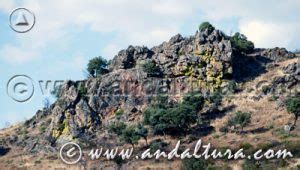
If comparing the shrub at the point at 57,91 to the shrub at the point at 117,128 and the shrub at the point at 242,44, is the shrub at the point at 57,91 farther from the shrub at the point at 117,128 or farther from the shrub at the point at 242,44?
the shrub at the point at 242,44

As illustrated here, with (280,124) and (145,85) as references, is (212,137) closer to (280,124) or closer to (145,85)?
(280,124)

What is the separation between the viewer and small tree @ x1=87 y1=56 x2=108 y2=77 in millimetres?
101250

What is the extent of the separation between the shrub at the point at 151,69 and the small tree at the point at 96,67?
12463mm

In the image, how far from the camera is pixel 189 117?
78812mm

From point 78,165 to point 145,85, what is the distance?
28394 millimetres

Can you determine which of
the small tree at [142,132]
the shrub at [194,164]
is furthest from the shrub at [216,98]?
the shrub at [194,164]

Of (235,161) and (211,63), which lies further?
(211,63)

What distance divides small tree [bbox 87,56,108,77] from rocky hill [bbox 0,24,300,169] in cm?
206

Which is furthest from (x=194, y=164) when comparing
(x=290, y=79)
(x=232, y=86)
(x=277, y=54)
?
(x=277, y=54)

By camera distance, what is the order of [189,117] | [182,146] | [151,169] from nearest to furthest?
[151,169]
[182,146]
[189,117]

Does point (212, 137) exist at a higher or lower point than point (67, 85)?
lower

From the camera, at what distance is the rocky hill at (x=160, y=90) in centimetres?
8294

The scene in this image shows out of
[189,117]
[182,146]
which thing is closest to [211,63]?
[189,117]

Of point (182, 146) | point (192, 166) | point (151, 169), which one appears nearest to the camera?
point (192, 166)
